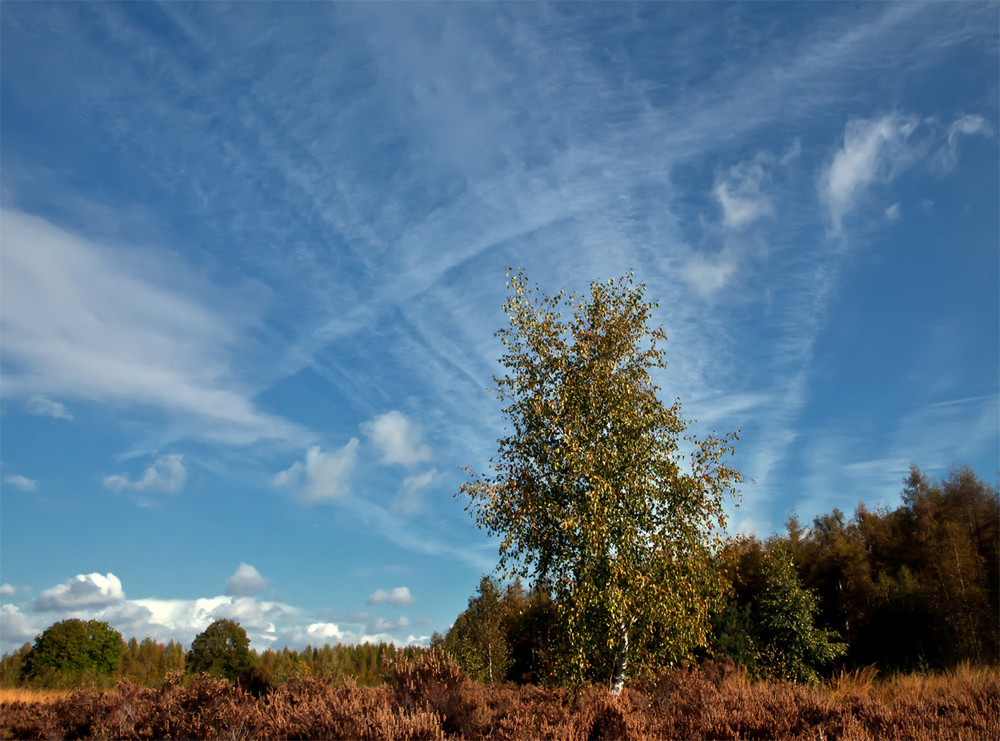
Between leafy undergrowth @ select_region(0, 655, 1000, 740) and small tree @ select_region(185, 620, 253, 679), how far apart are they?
29.5 m

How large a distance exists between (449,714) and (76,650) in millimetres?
35486

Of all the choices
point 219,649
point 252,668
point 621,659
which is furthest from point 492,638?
point 252,668

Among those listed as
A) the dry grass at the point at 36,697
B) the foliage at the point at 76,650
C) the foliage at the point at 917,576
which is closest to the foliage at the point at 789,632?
the foliage at the point at 917,576

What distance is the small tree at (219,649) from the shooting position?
3581cm

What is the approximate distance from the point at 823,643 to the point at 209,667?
3211 cm

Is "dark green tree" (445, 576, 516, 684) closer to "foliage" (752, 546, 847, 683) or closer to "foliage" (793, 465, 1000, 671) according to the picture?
"foliage" (752, 546, 847, 683)

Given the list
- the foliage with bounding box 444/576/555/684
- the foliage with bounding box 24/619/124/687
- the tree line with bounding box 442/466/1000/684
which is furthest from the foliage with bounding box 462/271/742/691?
the foliage with bounding box 24/619/124/687

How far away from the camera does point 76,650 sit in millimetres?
32938

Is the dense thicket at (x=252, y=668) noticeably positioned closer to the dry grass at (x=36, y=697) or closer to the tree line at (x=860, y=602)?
the dry grass at (x=36, y=697)

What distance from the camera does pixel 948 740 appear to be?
823 centimetres

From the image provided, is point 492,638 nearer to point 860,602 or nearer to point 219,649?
point 219,649

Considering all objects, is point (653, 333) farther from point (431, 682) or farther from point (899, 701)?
point (431, 682)

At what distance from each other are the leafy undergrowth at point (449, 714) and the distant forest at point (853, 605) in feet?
41.2

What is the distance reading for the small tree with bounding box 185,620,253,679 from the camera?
35.8 m
